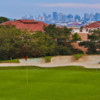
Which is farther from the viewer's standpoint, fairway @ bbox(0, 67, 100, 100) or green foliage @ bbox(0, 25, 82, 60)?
green foliage @ bbox(0, 25, 82, 60)

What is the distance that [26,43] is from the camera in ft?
104

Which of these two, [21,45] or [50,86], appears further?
[21,45]

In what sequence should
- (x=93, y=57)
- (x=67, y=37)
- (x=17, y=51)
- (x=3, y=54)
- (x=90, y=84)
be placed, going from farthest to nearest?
(x=67, y=37), (x=3, y=54), (x=17, y=51), (x=93, y=57), (x=90, y=84)

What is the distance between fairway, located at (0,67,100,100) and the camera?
9055mm

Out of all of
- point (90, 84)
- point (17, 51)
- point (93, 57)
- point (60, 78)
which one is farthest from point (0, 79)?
point (17, 51)

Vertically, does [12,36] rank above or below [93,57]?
above

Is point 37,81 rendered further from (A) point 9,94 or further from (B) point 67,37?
(B) point 67,37

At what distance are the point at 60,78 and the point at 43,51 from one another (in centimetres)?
1951

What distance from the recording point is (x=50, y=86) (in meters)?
10.4

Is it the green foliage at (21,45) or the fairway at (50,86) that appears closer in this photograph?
the fairway at (50,86)

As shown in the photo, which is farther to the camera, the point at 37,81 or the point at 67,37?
the point at 67,37

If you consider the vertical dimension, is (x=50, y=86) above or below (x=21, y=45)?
below

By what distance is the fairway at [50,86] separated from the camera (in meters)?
9.05

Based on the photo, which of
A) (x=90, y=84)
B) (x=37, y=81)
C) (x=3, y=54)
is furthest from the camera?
(x=3, y=54)
